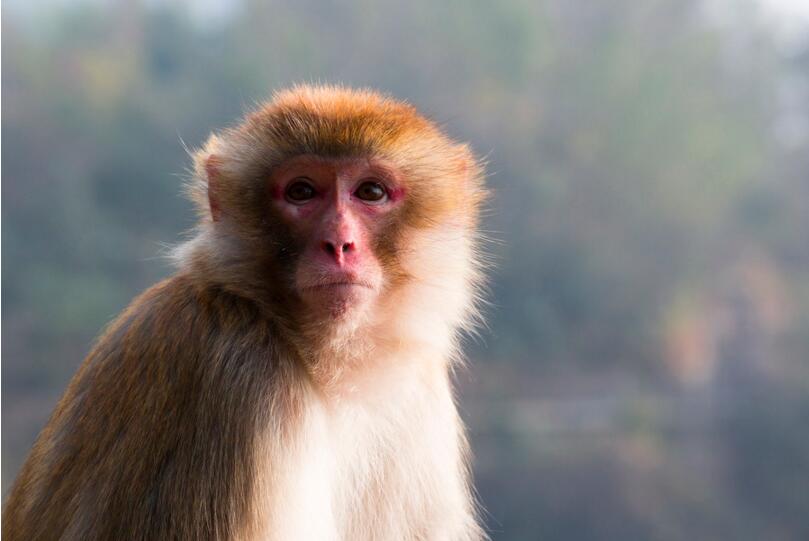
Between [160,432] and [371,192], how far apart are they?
698mm

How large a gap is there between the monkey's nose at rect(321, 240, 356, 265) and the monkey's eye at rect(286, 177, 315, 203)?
0.14m

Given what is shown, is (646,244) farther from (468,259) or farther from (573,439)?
(468,259)

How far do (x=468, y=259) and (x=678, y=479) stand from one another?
18.6 meters

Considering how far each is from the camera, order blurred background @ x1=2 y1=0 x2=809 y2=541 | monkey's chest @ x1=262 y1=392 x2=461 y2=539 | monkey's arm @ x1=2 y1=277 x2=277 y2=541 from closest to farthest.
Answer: monkey's arm @ x1=2 y1=277 x2=277 y2=541, monkey's chest @ x1=262 y1=392 x2=461 y2=539, blurred background @ x1=2 y1=0 x2=809 y2=541

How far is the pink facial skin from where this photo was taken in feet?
7.52

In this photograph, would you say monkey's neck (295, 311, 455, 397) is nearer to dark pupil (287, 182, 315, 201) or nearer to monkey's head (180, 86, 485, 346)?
monkey's head (180, 86, 485, 346)

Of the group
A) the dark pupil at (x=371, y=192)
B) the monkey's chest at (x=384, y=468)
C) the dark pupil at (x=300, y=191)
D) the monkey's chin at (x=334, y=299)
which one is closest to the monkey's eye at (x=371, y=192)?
the dark pupil at (x=371, y=192)

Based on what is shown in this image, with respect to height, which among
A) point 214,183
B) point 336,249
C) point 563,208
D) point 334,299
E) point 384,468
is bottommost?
point 384,468

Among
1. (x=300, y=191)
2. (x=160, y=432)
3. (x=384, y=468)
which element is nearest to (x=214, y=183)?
(x=300, y=191)

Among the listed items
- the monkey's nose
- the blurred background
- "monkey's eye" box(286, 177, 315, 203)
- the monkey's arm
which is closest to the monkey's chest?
the monkey's arm

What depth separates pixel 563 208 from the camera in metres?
21.1

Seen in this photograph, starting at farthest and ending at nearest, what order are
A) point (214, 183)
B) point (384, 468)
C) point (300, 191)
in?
point (384, 468), point (214, 183), point (300, 191)

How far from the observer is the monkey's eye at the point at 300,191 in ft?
7.90

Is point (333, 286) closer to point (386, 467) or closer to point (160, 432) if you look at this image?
point (160, 432)
